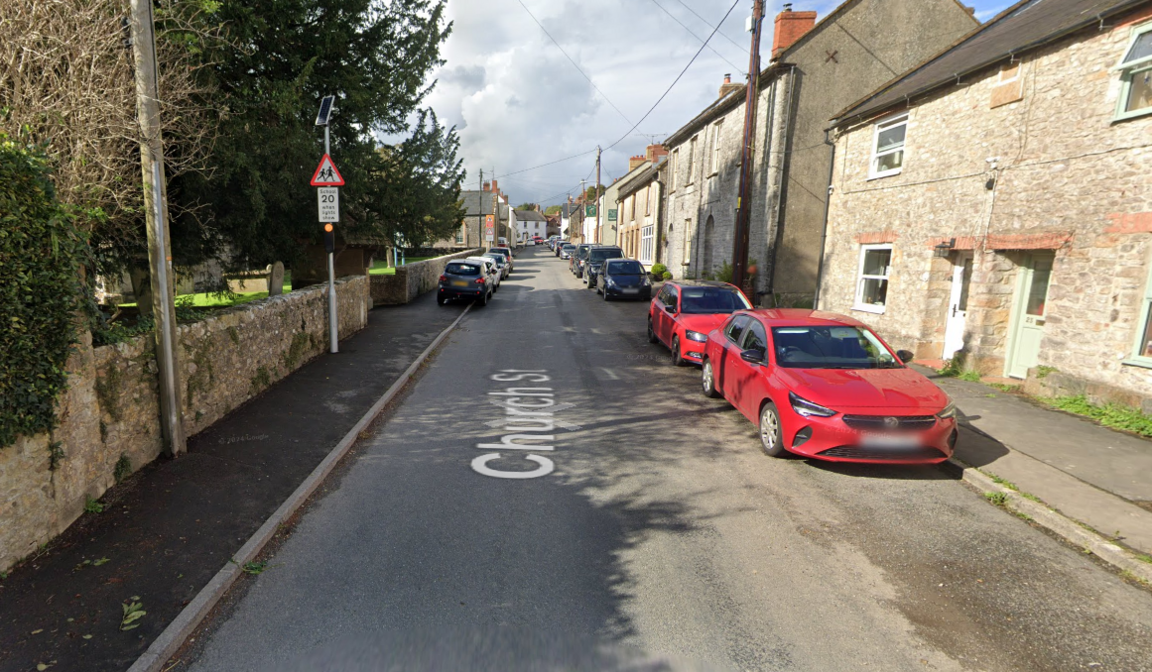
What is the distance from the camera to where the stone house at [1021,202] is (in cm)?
776

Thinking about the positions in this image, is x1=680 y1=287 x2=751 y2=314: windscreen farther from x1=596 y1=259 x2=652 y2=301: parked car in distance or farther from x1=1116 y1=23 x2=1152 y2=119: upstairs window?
x1=596 y1=259 x2=652 y2=301: parked car in distance

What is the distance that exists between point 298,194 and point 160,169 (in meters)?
5.65

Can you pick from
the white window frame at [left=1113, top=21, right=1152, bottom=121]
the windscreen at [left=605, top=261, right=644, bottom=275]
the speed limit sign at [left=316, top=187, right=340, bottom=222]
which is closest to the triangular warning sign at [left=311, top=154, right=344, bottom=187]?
the speed limit sign at [left=316, top=187, right=340, bottom=222]

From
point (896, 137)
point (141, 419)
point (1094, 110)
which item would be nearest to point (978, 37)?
point (896, 137)

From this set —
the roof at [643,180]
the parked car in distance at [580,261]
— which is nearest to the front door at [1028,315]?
the parked car in distance at [580,261]

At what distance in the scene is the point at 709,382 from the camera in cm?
917

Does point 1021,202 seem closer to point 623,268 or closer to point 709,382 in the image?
point 709,382

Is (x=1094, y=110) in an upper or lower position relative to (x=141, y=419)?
upper

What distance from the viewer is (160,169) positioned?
5832mm

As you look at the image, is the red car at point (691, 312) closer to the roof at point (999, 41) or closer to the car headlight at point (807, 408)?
the car headlight at point (807, 408)

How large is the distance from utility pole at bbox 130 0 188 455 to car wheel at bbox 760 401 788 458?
6359 mm

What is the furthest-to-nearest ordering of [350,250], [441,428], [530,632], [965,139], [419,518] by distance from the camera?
[350,250] → [965,139] → [441,428] → [419,518] → [530,632]

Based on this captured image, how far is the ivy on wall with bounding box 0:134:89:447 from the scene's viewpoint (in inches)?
151

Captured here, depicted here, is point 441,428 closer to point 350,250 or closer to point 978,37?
point 350,250
